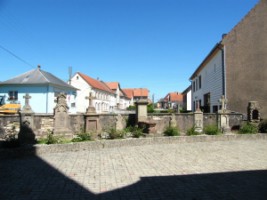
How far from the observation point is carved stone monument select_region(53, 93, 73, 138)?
39.3 ft

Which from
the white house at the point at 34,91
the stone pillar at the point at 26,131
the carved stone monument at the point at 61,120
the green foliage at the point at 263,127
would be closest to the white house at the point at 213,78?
the green foliage at the point at 263,127

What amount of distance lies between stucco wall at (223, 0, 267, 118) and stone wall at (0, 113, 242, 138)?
1.85 m

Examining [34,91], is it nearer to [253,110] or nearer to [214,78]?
[214,78]

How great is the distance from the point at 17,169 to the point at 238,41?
16192 millimetres

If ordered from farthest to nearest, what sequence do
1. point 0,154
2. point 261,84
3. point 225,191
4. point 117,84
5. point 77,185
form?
point 117,84 → point 261,84 → point 0,154 → point 77,185 → point 225,191

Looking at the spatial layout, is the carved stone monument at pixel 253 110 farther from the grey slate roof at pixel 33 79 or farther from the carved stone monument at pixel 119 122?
the grey slate roof at pixel 33 79

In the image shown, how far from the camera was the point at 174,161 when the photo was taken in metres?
7.32

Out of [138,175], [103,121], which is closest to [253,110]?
[103,121]

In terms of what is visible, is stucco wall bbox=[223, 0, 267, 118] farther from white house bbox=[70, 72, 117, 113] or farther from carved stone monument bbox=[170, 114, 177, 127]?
white house bbox=[70, 72, 117, 113]

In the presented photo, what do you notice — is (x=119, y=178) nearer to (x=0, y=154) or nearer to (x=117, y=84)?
(x=0, y=154)

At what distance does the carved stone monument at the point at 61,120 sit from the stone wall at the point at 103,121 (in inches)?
39.4

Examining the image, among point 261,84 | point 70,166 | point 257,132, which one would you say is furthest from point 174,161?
point 261,84

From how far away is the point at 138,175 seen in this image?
5.80m

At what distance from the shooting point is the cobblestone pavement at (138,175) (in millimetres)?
4598
